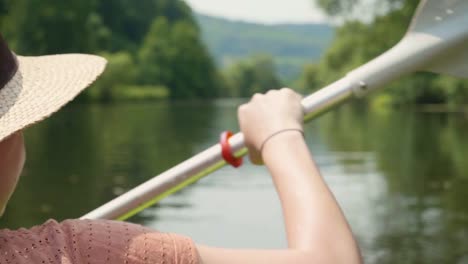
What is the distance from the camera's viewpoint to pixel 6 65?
42.6 inches

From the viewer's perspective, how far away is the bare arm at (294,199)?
105 centimetres

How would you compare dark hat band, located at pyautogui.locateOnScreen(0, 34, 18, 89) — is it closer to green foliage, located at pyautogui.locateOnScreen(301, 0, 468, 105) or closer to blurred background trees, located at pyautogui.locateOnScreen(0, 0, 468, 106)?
blurred background trees, located at pyautogui.locateOnScreen(0, 0, 468, 106)

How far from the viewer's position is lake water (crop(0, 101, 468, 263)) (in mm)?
8266

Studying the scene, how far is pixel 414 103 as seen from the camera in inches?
1891

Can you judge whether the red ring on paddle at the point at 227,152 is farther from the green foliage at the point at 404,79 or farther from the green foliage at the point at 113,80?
the green foliage at the point at 113,80

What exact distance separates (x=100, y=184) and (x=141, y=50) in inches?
2929

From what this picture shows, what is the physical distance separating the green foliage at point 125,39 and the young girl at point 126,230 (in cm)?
5405

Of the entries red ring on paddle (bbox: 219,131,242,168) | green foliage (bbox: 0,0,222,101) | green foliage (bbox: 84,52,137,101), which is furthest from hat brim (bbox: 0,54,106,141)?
green foliage (bbox: 84,52,137,101)

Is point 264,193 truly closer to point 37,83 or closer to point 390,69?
Answer: point 390,69

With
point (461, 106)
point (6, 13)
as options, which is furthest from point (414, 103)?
point (6, 13)

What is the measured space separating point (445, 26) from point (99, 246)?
0.66 meters

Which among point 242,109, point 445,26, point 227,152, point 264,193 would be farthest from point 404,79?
point 242,109

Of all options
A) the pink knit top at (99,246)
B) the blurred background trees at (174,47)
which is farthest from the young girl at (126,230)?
the blurred background trees at (174,47)

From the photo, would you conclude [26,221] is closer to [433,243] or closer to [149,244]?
[433,243]
